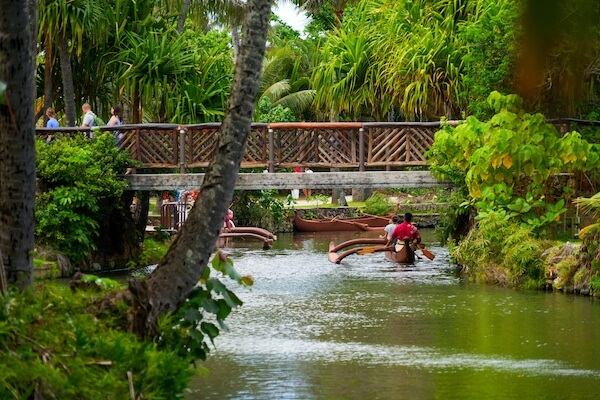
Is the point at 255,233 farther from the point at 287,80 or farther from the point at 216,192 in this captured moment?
the point at 216,192

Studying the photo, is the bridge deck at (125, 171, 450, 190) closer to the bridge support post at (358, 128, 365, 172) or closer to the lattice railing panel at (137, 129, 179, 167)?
the bridge support post at (358, 128, 365, 172)

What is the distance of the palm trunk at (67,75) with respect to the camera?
25969 millimetres

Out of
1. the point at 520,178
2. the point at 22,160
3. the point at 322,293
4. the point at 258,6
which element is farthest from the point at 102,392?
the point at 520,178

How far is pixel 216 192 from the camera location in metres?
8.65

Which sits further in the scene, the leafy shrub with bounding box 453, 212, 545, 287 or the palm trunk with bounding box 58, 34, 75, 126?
the palm trunk with bounding box 58, 34, 75, 126

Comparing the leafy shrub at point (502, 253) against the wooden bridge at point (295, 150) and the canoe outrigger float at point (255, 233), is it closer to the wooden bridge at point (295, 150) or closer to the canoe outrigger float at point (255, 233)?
the wooden bridge at point (295, 150)

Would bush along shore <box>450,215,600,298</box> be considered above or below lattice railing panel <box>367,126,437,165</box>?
below

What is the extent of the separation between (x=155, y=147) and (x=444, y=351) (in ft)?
36.8

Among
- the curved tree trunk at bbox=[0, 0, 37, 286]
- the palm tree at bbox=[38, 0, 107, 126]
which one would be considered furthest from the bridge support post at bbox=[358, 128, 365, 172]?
the curved tree trunk at bbox=[0, 0, 37, 286]

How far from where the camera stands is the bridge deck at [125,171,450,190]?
22547 mm

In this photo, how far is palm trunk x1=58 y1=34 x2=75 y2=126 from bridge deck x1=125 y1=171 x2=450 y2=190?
451 cm

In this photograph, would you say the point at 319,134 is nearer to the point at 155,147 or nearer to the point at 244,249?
the point at 155,147

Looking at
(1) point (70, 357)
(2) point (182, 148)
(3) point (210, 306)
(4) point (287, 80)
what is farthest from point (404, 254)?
(4) point (287, 80)

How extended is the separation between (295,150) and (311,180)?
68 cm
